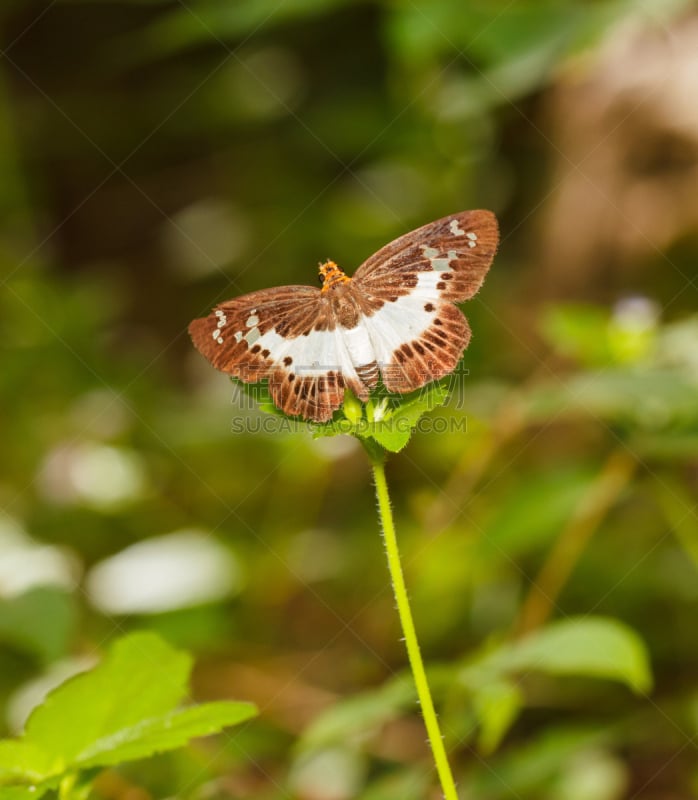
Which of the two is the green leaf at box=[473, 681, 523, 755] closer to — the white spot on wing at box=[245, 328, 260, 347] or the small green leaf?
the small green leaf

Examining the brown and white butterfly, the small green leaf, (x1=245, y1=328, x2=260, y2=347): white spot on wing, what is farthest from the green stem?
the small green leaf

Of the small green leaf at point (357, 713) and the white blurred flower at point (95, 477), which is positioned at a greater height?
the white blurred flower at point (95, 477)

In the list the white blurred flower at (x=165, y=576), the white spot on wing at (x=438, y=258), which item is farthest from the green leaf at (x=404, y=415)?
the white blurred flower at (x=165, y=576)

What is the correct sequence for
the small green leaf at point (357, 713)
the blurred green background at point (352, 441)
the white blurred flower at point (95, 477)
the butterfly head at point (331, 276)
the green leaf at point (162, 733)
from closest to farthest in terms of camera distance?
the green leaf at point (162, 733) < the butterfly head at point (331, 276) < the small green leaf at point (357, 713) < the blurred green background at point (352, 441) < the white blurred flower at point (95, 477)

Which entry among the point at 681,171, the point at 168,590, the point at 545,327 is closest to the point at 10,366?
the point at 168,590

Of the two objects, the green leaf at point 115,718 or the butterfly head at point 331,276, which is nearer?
the green leaf at point 115,718

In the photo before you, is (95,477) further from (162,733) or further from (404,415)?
(404,415)

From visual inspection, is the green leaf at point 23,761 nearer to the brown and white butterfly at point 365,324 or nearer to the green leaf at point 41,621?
the brown and white butterfly at point 365,324
